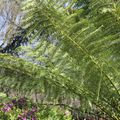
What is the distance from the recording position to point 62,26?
10.8 ft

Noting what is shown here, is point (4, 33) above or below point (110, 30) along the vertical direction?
above

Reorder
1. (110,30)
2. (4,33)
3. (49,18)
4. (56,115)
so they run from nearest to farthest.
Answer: (49,18) → (110,30) → (56,115) → (4,33)

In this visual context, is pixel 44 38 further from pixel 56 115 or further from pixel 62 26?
pixel 56 115

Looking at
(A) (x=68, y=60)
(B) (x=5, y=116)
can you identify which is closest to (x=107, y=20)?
(A) (x=68, y=60)

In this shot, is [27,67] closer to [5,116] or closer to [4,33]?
[5,116]

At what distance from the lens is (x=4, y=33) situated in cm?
1220

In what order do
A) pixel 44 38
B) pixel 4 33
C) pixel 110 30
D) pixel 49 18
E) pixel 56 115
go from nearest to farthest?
pixel 49 18, pixel 44 38, pixel 110 30, pixel 56 115, pixel 4 33

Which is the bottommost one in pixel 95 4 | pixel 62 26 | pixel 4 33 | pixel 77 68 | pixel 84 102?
pixel 84 102

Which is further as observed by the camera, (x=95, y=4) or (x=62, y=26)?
(x=95, y=4)

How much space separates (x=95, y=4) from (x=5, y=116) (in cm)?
270

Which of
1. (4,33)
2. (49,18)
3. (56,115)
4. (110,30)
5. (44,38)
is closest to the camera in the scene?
(49,18)

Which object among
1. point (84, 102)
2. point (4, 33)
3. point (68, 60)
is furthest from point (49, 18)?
point (4, 33)

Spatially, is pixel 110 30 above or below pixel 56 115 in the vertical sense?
above

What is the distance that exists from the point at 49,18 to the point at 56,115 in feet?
8.57
